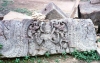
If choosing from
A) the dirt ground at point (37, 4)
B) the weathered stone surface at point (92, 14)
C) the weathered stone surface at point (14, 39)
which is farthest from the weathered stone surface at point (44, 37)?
the dirt ground at point (37, 4)

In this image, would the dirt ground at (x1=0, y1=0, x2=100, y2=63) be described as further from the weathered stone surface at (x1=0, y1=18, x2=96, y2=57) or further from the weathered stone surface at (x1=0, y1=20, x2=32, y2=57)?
the weathered stone surface at (x1=0, y1=20, x2=32, y2=57)

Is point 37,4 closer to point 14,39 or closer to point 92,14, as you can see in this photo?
point 92,14

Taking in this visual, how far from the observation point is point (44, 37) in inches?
209

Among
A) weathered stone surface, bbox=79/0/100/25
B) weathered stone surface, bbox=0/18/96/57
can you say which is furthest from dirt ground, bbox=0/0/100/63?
weathered stone surface, bbox=0/18/96/57

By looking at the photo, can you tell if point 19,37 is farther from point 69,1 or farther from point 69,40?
point 69,1

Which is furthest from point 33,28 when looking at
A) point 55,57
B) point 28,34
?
point 55,57

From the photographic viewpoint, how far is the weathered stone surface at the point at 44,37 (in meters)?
5.22

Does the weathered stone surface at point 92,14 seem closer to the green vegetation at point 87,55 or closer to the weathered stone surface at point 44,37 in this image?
the weathered stone surface at point 44,37

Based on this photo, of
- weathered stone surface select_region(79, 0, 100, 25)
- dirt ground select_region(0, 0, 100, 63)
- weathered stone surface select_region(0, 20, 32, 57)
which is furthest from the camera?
dirt ground select_region(0, 0, 100, 63)

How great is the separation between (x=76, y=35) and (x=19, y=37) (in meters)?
1.35

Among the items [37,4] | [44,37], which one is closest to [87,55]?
[44,37]

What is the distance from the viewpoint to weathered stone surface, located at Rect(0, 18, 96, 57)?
5.22 meters

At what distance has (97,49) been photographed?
5.40m

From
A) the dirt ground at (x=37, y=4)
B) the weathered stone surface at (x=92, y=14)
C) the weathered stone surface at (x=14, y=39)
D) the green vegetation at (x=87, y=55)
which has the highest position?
the dirt ground at (x=37, y=4)
